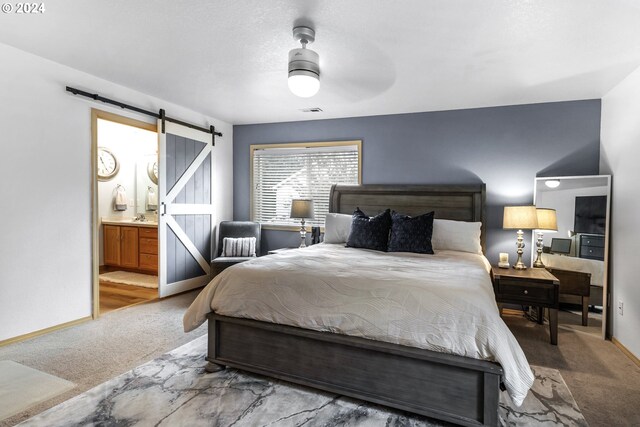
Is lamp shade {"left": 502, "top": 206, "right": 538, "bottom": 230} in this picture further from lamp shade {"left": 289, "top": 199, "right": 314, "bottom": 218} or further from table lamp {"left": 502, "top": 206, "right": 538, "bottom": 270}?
lamp shade {"left": 289, "top": 199, "right": 314, "bottom": 218}

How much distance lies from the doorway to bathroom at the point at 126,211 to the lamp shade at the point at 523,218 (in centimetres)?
440

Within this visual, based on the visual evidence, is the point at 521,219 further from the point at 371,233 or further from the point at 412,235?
the point at 371,233

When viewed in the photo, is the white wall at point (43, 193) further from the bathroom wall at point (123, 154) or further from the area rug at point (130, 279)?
the bathroom wall at point (123, 154)

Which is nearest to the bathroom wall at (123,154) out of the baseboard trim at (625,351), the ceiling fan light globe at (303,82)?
the ceiling fan light globe at (303,82)

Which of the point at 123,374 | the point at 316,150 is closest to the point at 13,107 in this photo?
the point at 123,374

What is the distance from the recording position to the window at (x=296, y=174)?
504 centimetres

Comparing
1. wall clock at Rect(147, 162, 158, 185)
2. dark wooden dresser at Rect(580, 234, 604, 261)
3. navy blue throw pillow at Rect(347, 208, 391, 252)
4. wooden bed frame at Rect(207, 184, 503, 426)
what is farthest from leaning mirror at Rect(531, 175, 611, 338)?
wall clock at Rect(147, 162, 158, 185)

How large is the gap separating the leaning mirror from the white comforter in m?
1.70

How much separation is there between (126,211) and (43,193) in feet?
11.2

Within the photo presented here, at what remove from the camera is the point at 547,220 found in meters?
3.70

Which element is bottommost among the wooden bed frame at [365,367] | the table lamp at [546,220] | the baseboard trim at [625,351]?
the baseboard trim at [625,351]

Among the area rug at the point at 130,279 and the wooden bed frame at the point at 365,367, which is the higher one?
the wooden bed frame at the point at 365,367

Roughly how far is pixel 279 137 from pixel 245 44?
268 centimetres

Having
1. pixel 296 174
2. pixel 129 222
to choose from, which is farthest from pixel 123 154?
pixel 296 174
